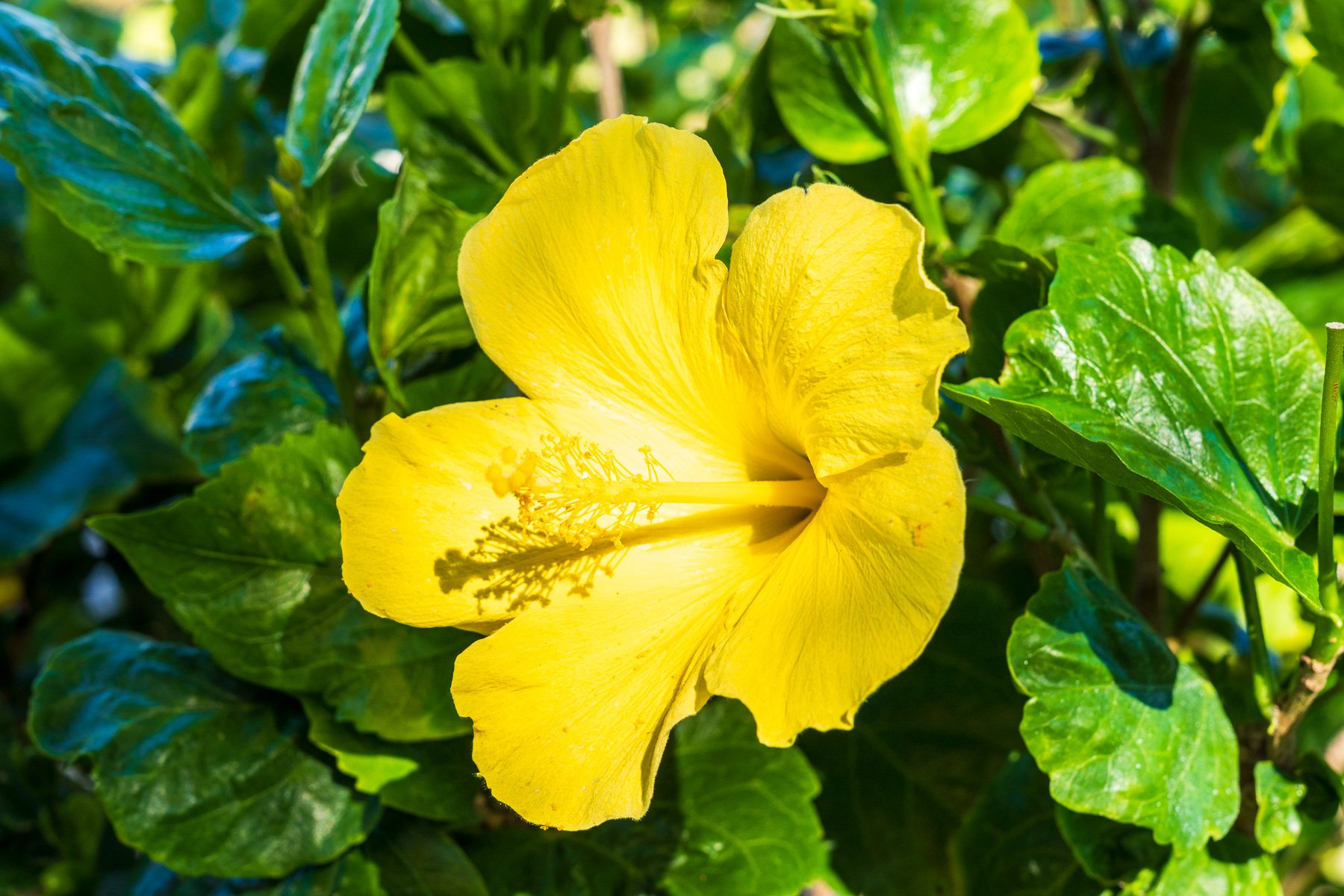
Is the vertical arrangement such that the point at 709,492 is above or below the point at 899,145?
below

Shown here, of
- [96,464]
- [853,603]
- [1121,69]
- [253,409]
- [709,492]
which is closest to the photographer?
[853,603]

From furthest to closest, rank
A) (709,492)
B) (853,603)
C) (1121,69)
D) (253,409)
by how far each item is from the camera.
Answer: (1121,69)
(253,409)
(709,492)
(853,603)

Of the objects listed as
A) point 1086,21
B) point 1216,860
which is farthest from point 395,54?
point 1086,21

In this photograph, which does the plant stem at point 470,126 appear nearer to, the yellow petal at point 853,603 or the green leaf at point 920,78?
the green leaf at point 920,78

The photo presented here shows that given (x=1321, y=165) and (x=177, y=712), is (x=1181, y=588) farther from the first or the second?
(x=177, y=712)

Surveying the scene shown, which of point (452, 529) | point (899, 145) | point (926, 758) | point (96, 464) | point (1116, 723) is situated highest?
point (899, 145)

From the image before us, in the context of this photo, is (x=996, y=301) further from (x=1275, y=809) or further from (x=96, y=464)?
(x=96, y=464)

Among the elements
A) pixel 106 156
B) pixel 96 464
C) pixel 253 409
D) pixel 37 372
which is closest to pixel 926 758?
pixel 253 409
